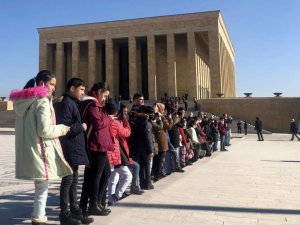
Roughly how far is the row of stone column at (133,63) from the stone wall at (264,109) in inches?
181

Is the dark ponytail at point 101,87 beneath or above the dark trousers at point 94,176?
above

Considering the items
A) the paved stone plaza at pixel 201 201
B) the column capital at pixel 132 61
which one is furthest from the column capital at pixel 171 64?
the paved stone plaza at pixel 201 201

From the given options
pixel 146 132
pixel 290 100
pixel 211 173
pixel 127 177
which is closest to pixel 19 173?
pixel 127 177

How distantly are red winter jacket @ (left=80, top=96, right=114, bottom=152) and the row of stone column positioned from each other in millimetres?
37791

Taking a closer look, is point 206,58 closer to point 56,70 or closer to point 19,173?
point 56,70

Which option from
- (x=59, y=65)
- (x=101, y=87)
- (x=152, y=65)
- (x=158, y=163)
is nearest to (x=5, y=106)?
(x=59, y=65)

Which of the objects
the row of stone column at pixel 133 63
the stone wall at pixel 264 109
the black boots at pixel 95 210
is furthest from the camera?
the row of stone column at pixel 133 63

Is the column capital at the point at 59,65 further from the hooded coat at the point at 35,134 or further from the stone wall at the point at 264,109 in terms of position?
the hooded coat at the point at 35,134

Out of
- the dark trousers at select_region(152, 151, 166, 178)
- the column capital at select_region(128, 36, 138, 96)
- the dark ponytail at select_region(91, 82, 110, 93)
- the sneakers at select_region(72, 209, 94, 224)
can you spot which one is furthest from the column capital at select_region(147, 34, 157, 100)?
the sneakers at select_region(72, 209, 94, 224)

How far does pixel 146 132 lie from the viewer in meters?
5.99

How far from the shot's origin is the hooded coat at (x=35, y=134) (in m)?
3.47

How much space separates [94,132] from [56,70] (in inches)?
1760

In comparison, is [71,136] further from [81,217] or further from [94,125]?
[81,217]

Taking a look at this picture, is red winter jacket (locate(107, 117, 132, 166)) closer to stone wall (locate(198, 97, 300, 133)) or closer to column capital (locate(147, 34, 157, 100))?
stone wall (locate(198, 97, 300, 133))
